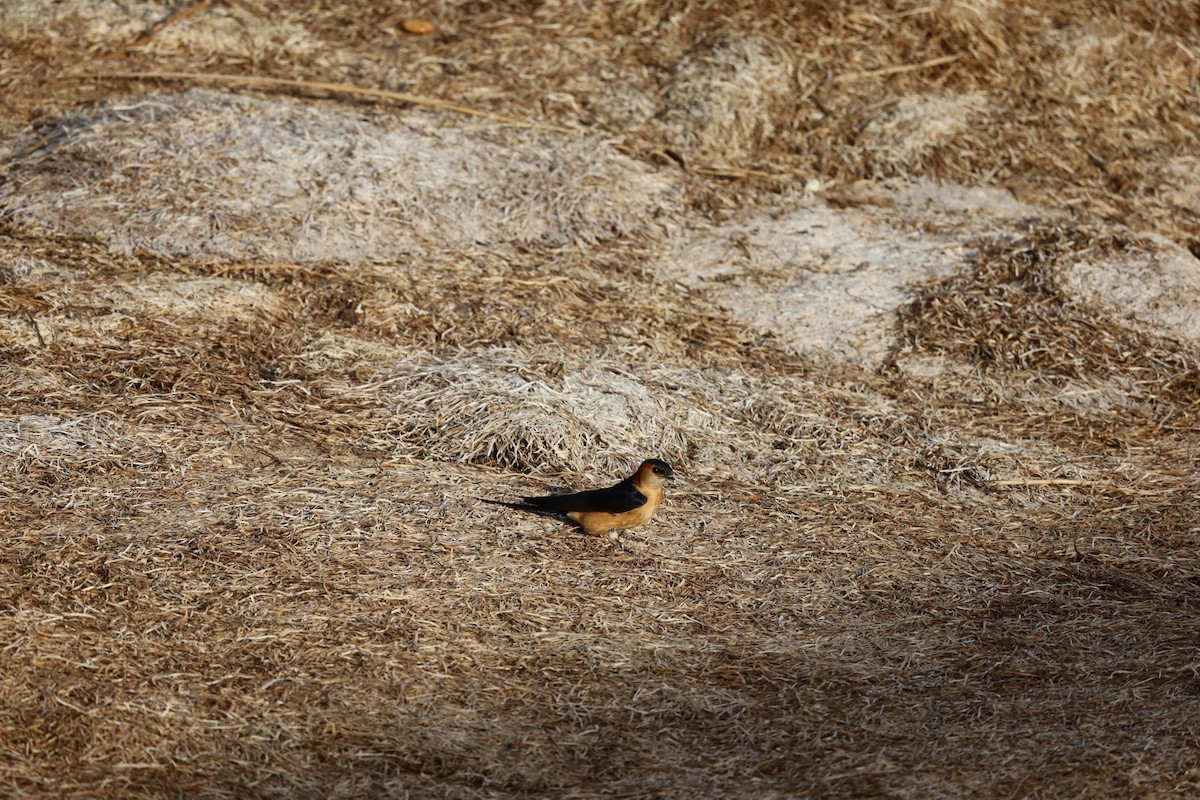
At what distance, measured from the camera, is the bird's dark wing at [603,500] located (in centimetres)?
609

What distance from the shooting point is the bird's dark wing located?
6.09 metres

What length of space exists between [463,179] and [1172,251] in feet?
17.3

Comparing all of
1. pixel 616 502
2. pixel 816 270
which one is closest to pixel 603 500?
pixel 616 502

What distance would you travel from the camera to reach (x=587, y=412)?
7.13 m

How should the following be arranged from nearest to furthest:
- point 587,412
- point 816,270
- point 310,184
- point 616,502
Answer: point 616,502
point 587,412
point 310,184
point 816,270

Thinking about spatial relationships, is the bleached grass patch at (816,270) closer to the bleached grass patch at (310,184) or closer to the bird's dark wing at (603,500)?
the bleached grass patch at (310,184)

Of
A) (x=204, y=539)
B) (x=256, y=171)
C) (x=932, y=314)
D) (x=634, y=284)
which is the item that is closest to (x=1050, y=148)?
(x=932, y=314)

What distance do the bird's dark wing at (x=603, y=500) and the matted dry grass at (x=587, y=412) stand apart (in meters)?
0.19

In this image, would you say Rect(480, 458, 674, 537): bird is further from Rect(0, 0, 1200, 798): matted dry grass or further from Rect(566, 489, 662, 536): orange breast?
Rect(0, 0, 1200, 798): matted dry grass

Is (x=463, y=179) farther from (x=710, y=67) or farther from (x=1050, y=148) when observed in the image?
(x=1050, y=148)

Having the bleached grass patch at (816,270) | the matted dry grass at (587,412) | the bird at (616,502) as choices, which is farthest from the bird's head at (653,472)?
the bleached grass patch at (816,270)

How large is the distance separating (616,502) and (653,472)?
0.82ft

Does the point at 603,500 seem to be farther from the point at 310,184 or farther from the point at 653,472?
the point at 310,184

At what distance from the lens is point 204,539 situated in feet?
19.2
